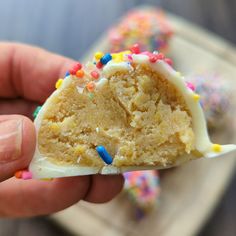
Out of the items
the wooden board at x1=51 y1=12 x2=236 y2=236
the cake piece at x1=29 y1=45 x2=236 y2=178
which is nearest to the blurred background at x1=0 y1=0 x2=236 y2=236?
the wooden board at x1=51 y1=12 x2=236 y2=236

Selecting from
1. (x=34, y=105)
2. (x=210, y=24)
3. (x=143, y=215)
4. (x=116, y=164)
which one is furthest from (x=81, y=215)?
(x=210, y=24)

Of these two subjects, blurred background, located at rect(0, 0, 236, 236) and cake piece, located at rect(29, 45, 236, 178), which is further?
blurred background, located at rect(0, 0, 236, 236)

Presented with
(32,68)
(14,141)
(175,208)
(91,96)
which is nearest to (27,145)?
(14,141)

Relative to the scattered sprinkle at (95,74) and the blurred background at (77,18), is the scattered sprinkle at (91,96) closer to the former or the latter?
the scattered sprinkle at (95,74)

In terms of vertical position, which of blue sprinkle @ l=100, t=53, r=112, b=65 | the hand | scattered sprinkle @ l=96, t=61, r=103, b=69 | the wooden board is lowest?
the wooden board

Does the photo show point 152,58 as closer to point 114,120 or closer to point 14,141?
point 114,120

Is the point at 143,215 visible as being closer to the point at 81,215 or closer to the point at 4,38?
the point at 81,215

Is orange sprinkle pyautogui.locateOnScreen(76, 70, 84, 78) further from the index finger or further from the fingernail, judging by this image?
the index finger
